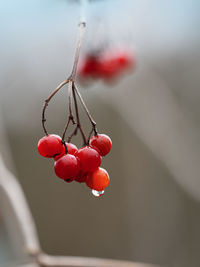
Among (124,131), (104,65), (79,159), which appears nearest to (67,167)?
(79,159)

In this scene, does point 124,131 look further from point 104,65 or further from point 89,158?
point 89,158

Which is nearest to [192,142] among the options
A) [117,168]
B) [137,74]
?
[137,74]

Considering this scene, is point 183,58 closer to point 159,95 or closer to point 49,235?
point 159,95

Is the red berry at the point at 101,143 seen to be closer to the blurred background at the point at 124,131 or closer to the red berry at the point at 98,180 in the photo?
the red berry at the point at 98,180

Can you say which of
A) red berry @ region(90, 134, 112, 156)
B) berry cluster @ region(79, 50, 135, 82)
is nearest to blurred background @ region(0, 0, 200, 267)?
berry cluster @ region(79, 50, 135, 82)

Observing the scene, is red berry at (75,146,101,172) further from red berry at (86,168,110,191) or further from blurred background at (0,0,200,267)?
blurred background at (0,0,200,267)

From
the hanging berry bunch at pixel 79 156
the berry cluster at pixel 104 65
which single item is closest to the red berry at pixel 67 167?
the hanging berry bunch at pixel 79 156

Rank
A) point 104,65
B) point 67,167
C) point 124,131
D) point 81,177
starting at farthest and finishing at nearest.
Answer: point 124,131, point 104,65, point 81,177, point 67,167
